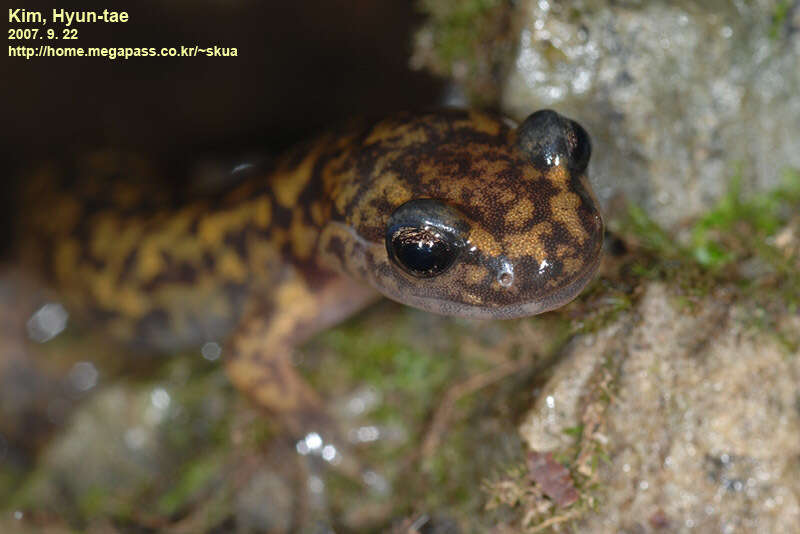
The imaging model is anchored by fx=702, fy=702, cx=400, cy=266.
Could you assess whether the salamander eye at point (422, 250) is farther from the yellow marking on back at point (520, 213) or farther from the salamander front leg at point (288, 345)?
the salamander front leg at point (288, 345)

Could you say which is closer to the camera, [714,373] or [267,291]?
[714,373]

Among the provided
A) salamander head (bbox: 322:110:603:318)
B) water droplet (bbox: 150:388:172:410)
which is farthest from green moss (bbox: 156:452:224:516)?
salamander head (bbox: 322:110:603:318)

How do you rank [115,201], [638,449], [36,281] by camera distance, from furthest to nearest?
[36,281] → [115,201] → [638,449]

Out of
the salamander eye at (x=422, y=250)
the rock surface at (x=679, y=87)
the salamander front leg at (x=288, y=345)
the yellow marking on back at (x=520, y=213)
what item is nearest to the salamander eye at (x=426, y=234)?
the salamander eye at (x=422, y=250)

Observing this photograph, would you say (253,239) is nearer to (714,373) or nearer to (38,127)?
(714,373)

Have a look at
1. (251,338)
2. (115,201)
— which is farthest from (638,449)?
(115,201)

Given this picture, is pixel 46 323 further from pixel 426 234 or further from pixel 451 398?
pixel 426 234

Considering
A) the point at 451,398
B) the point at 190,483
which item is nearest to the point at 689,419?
the point at 451,398

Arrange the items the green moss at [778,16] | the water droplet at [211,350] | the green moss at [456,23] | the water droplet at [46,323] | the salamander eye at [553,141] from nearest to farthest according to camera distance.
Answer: the salamander eye at [553,141] → the green moss at [778,16] → the green moss at [456,23] → the water droplet at [211,350] → the water droplet at [46,323]
